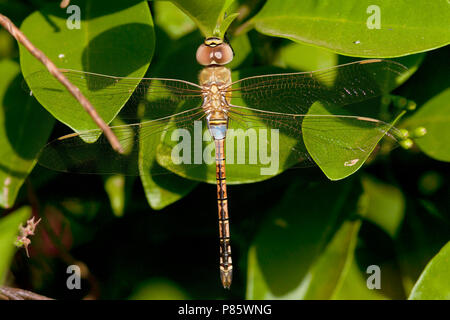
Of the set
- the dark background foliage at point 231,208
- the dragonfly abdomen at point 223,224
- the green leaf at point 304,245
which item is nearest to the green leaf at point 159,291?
the dark background foliage at point 231,208

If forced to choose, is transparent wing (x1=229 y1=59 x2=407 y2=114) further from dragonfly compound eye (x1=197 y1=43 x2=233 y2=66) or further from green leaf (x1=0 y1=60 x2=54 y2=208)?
green leaf (x1=0 y1=60 x2=54 y2=208)

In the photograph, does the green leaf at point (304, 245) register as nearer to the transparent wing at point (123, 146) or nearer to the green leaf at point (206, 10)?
the transparent wing at point (123, 146)

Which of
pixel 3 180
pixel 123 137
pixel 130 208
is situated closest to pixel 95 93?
pixel 123 137

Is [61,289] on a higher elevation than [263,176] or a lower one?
lower

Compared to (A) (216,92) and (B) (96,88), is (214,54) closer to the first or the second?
(A) (216,92)

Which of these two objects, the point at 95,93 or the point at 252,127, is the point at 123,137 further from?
the point at 252,127

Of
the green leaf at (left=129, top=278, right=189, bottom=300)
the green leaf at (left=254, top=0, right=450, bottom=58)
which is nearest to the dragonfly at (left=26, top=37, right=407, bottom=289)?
the green leaf at (left=254, top=0, right=450, bottom=58)

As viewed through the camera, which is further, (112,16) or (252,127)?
(252,127)
